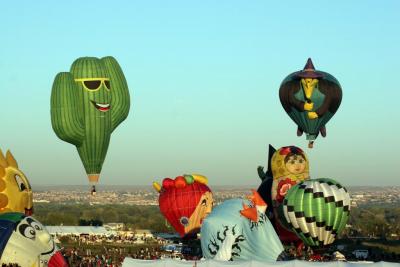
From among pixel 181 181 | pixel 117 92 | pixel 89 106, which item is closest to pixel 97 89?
pixel 89 106

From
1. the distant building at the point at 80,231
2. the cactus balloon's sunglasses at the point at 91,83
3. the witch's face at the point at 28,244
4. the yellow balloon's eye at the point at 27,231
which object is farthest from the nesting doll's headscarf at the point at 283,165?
the yellow balloon's eye at the point at 27,231

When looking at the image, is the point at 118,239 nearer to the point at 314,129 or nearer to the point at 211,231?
the point at 314,129

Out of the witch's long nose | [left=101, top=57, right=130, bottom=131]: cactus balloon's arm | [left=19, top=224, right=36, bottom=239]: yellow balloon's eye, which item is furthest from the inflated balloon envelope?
the witch's long nose

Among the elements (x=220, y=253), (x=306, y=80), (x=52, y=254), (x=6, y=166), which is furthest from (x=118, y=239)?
(x=52, y=254)

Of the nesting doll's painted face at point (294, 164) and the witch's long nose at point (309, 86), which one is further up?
the witch's long nose at point (309, 86)

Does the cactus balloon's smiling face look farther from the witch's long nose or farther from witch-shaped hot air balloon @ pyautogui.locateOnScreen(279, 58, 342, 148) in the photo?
the witch's long nose

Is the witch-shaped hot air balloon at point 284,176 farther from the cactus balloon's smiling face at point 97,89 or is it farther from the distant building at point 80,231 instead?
the distant building at point 80,231
